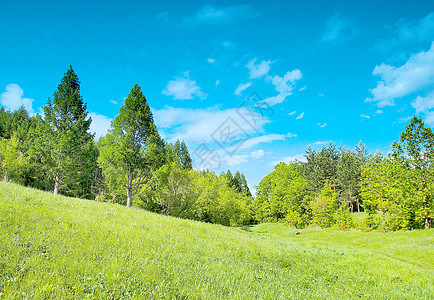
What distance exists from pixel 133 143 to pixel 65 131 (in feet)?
34.2

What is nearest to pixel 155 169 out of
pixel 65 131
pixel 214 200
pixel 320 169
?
pixel 65 131

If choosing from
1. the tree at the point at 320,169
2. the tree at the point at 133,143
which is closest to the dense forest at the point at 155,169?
the tree at the point at 133,143

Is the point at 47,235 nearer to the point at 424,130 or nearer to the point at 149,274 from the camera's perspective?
the point at 149,274

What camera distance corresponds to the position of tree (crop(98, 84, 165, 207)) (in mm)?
22672

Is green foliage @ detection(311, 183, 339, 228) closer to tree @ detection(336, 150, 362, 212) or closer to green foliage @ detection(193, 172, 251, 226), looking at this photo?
tree @ detection(336, 150, 362, 212)

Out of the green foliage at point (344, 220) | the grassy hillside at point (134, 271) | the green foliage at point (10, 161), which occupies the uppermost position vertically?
the green foliage at point (10, 161)

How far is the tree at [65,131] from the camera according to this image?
2631 centimetres

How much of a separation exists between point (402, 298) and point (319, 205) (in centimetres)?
3712

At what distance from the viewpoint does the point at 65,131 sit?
2650 centimetres

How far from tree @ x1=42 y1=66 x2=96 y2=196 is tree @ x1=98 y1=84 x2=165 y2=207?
256 inches

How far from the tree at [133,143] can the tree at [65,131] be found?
6.51 m

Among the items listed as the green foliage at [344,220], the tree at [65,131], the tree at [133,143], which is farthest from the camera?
the green foliage at [344,220]

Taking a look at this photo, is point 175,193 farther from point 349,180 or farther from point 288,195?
point 349,180

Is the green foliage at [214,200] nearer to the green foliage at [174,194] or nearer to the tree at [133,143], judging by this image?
the green foliage at [174,194]
